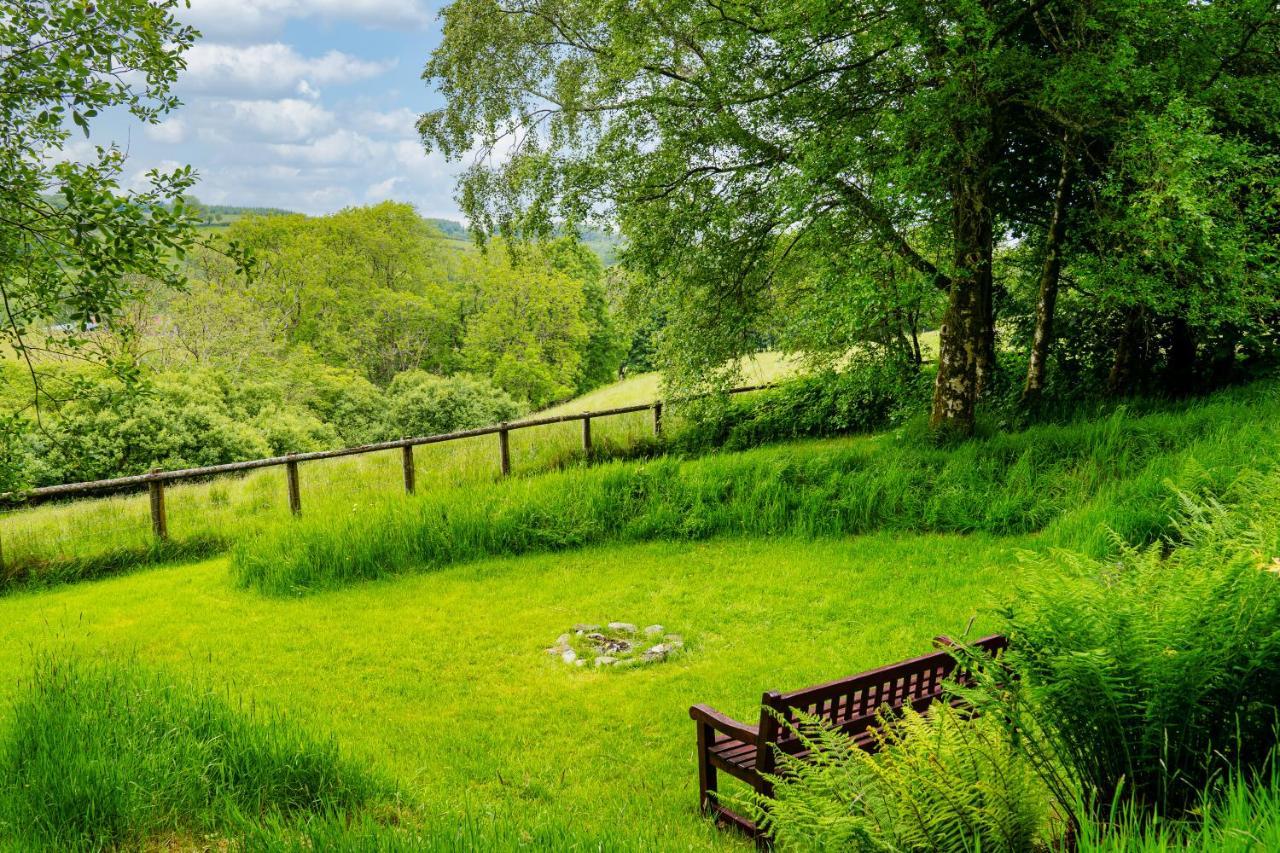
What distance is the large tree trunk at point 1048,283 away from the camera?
10.1 metres

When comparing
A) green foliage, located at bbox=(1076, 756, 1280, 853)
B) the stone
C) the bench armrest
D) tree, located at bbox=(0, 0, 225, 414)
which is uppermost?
tree, located at bbox=(0, 0, 225, 414)

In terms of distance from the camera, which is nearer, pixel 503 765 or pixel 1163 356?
pixel 503 765

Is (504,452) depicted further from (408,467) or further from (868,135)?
(868,135)

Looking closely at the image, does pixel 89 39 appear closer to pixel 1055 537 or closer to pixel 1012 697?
pixel 1012 697

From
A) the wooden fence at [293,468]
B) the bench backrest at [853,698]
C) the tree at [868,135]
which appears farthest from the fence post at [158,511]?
the bench backrest at [853,698]

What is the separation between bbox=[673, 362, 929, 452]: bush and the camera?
1477 centimetres

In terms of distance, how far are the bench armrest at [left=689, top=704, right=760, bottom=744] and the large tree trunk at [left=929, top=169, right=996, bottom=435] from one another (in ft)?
23.8

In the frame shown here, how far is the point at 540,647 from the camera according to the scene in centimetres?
682

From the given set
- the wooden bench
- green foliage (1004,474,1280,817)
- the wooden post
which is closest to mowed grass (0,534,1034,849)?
the wooden bench

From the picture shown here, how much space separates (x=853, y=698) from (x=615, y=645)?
3.22m

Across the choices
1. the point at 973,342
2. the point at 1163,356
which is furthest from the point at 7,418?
the point at 1163,356

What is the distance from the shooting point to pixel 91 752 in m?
3.47

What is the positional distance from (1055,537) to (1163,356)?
6378 millimetres

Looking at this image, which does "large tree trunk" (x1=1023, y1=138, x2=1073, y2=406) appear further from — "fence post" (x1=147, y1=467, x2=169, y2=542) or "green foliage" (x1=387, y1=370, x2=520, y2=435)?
"green foliage" (x1=387, y1=370, x2=520, y2=435)
